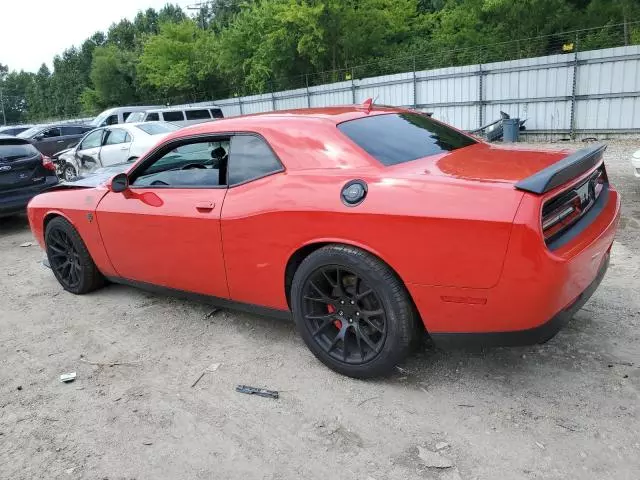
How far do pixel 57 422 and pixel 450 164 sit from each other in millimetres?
2684

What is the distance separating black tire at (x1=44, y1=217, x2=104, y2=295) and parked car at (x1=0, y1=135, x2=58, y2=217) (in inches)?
152

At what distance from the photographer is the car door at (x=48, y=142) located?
55.5ft

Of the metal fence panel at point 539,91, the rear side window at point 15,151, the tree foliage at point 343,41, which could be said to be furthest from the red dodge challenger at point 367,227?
the tree foliage at point 343,41

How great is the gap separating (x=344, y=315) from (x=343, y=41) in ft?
96.4

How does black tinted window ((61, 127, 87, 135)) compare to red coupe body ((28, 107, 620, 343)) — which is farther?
black tinted window ((61, 127, 87, 135))

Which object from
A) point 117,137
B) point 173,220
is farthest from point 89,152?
point 173,220

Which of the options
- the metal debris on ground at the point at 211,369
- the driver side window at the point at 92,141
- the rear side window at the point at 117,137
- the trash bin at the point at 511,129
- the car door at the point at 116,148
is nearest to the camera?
the metal debris on ground at the point at 211,369

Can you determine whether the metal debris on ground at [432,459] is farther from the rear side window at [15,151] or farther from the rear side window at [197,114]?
the rear side window at [197,114]

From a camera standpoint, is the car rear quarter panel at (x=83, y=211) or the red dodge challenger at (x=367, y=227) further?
the car rear quarter panel at (x=83, y=211)

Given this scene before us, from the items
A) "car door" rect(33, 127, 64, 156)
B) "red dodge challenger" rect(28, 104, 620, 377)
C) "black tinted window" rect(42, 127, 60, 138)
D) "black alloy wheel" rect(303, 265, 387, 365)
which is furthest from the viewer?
"black tinted window" rect(42, 127, 60, 138)

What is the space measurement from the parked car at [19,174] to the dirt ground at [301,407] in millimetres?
4956

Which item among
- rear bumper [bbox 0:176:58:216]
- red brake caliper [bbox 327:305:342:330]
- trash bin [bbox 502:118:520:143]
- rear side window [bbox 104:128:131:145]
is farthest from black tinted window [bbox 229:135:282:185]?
trash bin [bbox 502:118:520:143]

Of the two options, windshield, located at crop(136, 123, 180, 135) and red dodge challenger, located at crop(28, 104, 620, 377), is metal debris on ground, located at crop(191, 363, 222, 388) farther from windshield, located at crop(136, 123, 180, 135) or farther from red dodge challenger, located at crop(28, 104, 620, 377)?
windshield, located at crop(136, 123, 180, 135)

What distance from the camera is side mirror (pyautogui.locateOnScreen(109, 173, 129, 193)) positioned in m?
4.15
